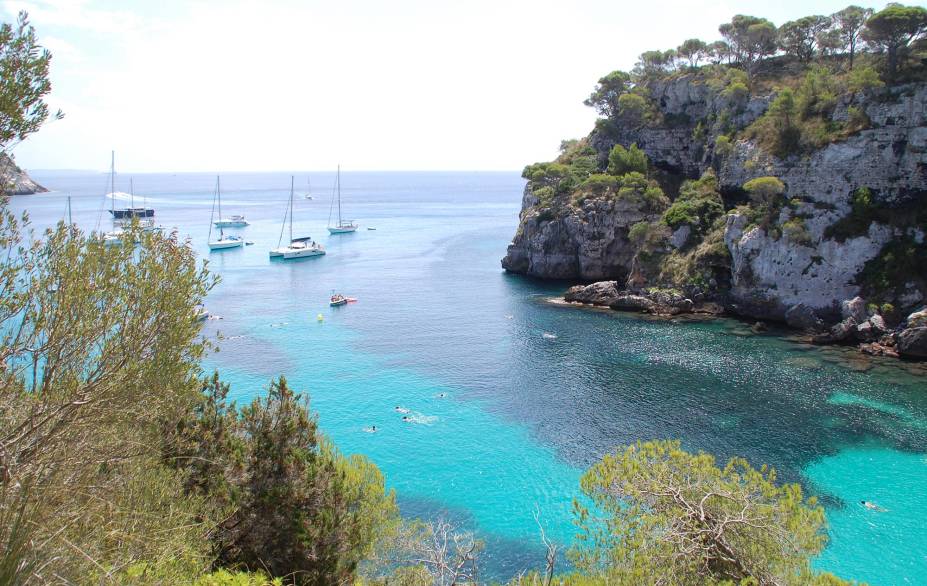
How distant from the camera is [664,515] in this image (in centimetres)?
1470

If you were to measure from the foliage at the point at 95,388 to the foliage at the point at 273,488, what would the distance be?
8.09 feet

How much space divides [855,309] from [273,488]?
48.4 m

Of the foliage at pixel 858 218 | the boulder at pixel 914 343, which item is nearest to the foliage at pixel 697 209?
the foliage at pixel 858 218

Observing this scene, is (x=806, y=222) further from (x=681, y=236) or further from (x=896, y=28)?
(x=896, y=28)

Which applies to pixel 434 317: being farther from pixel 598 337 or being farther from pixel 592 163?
pixel 592 163

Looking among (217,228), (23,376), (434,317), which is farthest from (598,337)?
(217,228)

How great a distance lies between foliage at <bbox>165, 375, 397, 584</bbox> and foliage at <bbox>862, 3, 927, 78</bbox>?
61.2 m

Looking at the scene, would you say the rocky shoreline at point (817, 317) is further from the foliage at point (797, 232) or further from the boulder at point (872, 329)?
the foliage at point (797, 232)

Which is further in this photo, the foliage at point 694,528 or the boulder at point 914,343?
the boulder at point 914,343

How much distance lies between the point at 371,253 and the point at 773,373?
2487 inches

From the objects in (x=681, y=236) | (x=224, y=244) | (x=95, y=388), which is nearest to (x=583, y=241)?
(x=681, y=236)

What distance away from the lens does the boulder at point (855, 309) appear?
158 ft

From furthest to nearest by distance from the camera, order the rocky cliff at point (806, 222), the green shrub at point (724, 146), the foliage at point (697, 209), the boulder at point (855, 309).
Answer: the green shrub at point (724, 146), the foliage at point (697, 209), the rocky cliff at point (806, 222), the boulder at point (855, 309)

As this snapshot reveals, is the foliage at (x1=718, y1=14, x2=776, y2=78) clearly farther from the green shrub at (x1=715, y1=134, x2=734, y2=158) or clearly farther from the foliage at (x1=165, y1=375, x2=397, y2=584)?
the foliage at (x1=165, y1=375, x2=397, y2=584)
